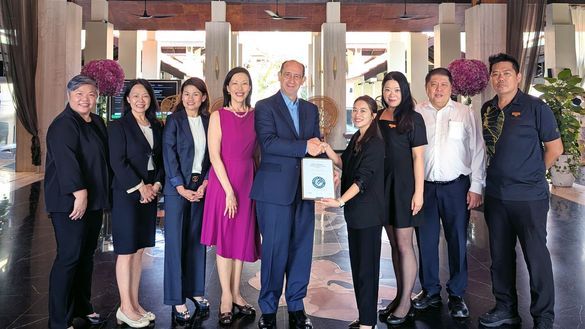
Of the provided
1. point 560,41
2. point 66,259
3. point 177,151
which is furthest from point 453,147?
point 560,41

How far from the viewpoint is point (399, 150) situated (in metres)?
2.58

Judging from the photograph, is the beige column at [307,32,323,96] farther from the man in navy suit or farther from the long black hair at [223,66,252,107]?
the man in navy suit

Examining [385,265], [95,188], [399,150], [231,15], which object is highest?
[231,15]

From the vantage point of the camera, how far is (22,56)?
9.16m

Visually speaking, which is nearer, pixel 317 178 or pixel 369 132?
pixel 317 178

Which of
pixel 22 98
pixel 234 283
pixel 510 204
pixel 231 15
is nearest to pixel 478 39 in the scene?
pixel 231 15

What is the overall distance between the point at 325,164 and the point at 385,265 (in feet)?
6.69

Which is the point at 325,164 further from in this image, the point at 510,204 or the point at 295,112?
the point at 510,204

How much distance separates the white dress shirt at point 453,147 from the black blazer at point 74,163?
202cm

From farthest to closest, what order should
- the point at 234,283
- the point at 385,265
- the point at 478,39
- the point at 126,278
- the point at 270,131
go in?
the point at 478,39 < the point at 385,265 < the point at 234,283 < the point at 126,278 < the point at 270,131

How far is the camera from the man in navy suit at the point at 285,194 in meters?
2.48

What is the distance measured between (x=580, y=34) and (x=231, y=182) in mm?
12700

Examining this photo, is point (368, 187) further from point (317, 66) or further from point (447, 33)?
point (317, 66)

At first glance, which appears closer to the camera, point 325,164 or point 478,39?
point 325,164
